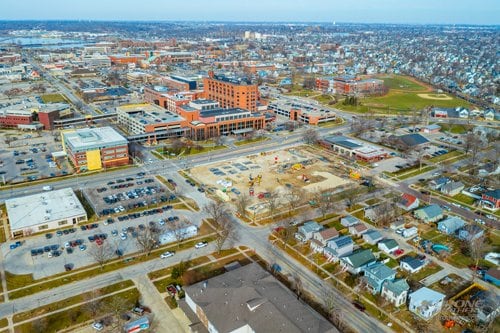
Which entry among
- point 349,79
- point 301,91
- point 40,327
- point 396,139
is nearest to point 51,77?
point 301,91

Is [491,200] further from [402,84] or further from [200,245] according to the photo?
[402,84]

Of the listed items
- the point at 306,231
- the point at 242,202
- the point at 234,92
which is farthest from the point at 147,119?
the point at 306,231

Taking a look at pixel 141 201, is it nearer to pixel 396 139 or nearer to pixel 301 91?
pixel 396 139

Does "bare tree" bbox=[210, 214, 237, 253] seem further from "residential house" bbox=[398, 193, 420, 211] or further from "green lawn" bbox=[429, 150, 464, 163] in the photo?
"green lawn" bbox=[429, 150, 464, 163]

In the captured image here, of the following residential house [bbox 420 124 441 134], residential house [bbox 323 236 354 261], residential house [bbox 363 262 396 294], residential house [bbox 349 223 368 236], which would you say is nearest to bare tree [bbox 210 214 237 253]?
residential house [bbox 323 236 354 261]

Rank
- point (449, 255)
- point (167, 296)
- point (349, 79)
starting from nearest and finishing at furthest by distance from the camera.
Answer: point (167, 296) → point (449, 255) → point (349, 79)

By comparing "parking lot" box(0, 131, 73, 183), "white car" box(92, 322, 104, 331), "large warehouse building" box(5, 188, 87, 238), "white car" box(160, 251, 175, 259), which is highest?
"large warehouse building" box(5, 188, 87, 238)
